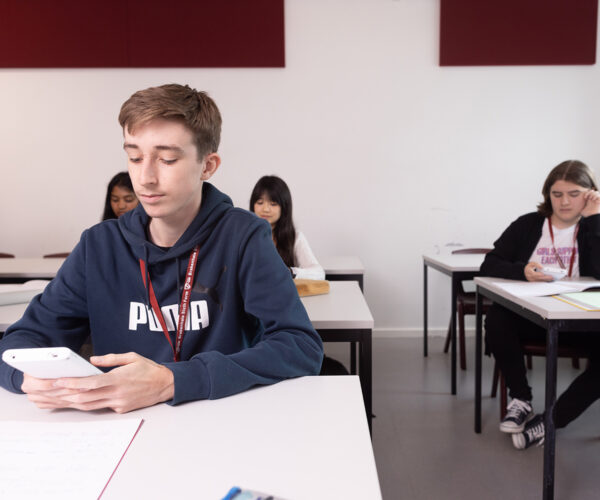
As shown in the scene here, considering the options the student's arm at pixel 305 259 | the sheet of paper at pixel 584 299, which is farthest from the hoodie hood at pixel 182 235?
the student's arm at pixel 305 259

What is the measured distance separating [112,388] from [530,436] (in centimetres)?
200

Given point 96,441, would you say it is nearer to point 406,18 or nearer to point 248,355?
point 248,355

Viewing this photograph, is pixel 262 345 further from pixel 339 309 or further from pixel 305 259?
pixel 305 259

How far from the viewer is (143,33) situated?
4.18m

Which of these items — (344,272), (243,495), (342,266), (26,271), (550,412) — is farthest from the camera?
(342,266)

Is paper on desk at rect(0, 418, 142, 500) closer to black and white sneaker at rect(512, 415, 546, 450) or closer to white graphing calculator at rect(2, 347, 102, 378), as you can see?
white graphing calculator at rect(2, 347, 102, 378)

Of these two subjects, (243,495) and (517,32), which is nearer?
(243,495)

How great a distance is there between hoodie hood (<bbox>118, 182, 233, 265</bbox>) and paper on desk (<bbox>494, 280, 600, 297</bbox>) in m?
1.34

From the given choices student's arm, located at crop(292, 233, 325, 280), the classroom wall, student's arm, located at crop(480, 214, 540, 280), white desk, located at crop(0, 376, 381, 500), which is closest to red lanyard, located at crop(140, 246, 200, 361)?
white desk, located at crop(0, 376, 381, 500)

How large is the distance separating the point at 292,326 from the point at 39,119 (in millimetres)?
4020

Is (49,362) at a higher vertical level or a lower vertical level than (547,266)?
higher

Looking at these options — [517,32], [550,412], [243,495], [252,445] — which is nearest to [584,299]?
[550,412]

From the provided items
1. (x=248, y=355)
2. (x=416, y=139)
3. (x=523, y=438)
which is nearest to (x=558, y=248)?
(x=523, y=438)

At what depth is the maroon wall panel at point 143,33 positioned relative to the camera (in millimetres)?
4152
